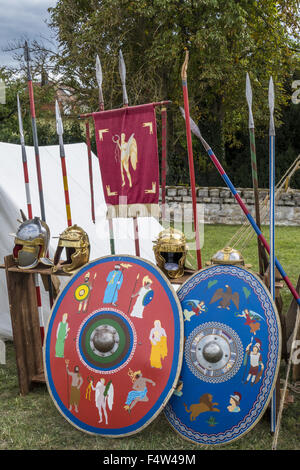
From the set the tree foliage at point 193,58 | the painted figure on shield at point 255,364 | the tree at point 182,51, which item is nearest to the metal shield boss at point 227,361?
the painted figure on shield at point 255,364

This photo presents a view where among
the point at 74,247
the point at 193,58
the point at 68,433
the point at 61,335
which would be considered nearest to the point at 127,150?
the point at 74,247

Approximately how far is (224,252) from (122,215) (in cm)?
73

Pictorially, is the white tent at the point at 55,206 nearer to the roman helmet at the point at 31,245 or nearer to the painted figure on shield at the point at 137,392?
the roman helmet at the point at 31,245

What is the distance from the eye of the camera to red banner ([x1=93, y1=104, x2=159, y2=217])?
2.72m

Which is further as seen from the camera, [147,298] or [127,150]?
[127,150]

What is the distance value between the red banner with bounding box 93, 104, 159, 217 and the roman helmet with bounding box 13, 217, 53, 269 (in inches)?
18.5

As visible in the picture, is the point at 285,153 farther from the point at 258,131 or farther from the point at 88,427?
the point at 88,427

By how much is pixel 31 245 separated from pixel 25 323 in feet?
1.80

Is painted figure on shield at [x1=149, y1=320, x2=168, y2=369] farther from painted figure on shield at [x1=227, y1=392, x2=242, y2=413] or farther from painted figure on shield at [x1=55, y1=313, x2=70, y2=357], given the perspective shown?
painted figure on shield at [x1=55, y1=313, x2=70, y2=357]

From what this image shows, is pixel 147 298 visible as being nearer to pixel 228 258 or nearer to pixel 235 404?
pixel 228 258

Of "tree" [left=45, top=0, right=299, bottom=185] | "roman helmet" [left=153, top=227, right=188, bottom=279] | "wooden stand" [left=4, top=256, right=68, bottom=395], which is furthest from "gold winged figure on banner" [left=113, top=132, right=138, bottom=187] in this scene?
"tree" [left=45, top=0, right=299, bottom=185]

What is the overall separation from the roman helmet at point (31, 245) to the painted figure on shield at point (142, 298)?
0.67m

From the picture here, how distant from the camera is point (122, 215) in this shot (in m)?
2.87

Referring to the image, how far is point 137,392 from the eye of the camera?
2.34 m
